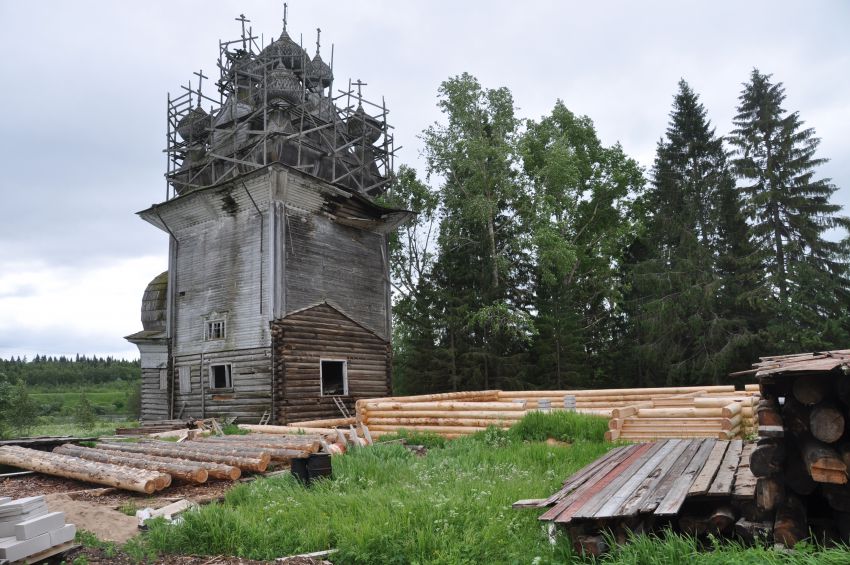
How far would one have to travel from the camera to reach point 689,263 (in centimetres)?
2881

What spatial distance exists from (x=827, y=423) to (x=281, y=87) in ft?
80.9

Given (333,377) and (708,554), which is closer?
(708,554)

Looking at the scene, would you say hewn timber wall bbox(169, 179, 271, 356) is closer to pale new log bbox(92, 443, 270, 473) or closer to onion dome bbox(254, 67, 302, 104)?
onion dome bbox(254, 67, 302, 104)

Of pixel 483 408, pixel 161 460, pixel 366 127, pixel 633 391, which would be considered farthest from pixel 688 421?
pixel 366 127

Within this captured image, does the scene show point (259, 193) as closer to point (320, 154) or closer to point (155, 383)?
point (320, 154)

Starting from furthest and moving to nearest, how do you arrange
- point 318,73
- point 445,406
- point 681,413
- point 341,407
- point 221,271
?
point 318,73
point 221,271
point 341,407
point 445,406
point 681,413

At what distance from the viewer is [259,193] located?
2122cm

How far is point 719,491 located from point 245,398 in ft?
58.1

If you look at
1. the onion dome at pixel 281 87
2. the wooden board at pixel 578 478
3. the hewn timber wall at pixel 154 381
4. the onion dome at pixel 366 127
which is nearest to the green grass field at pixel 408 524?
the wooden board at pixel 578 478

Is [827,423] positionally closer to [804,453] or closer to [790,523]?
[804,453]

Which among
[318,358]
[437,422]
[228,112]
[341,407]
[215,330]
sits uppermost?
[228,112]

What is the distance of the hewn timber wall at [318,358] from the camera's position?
20156 millimetres

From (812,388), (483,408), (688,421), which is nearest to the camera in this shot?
(812,388)

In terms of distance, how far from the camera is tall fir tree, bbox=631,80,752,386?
90.0 feet
